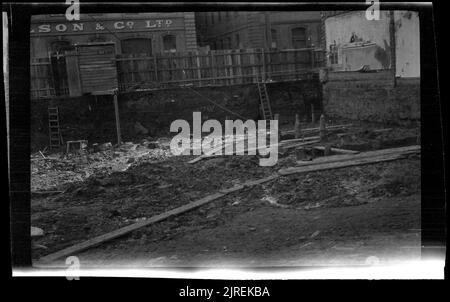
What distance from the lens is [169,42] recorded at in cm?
504

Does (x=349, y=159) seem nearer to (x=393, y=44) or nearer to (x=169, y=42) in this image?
(x=393, y=44)

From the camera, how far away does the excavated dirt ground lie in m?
4.39

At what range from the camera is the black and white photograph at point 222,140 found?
13.8 feet

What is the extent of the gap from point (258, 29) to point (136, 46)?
1.82m

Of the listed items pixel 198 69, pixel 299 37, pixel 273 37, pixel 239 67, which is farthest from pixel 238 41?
pixel 299 37

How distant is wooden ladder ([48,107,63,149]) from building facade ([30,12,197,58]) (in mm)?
736

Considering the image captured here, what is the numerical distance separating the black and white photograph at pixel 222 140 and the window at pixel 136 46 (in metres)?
0.04

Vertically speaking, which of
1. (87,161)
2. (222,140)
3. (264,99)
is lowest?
(87,161)

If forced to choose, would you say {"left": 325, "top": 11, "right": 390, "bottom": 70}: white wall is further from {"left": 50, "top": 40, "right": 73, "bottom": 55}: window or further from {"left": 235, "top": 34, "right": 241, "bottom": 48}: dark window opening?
{"left": 50, "top": 40, "right": 73, "bottom": 55}: window

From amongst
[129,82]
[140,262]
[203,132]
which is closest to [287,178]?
[203,132]

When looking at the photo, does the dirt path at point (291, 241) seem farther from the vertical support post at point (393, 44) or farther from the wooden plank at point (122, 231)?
the vertical support post at point (393, 44)

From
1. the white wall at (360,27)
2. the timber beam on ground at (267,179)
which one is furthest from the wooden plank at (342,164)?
the white wall at (360,27)

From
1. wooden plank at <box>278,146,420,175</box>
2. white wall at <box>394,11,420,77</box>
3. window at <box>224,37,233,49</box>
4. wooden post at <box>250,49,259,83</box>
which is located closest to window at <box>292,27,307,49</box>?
wooden post at <box>250,49,259,83</box>

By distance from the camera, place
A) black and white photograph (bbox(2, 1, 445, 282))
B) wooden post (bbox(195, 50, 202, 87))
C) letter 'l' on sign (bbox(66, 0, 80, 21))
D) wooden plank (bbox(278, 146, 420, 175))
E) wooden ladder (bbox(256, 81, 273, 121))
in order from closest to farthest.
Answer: letter 'l' on sign (bbox(66, 0, 80, 21)) → black and white photograph (bbox(2, 1, 445, 282)) → wooden plank (bbox(278, 146, 420, 175)) → wooden post (bbox(195, 50, 202, 87)) → wooden ladder (bbox(256, 81, 273, 121))
